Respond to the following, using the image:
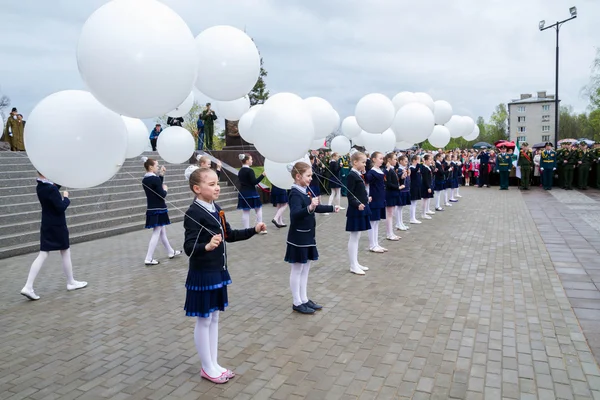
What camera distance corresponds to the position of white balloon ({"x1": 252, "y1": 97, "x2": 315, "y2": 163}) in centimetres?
528

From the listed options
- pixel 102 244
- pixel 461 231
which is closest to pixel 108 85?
pixel 102 244

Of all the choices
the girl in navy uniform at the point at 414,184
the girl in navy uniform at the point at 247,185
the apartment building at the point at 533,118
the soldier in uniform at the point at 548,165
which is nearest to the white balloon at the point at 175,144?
the girl in navy uniform at the point at 247,185

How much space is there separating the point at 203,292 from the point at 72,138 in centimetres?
173

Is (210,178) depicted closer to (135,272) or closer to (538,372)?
(538,372)

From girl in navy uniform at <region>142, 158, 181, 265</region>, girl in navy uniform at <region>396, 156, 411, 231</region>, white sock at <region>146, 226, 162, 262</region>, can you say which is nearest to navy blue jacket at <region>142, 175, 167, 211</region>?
girl in navy uniform at <region>142, 158, 181, 265</region>

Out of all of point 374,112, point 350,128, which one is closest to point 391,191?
point 374,112

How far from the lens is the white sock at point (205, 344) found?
3734mm

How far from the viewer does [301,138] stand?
5.34 metres

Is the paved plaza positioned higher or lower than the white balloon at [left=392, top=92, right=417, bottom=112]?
lower

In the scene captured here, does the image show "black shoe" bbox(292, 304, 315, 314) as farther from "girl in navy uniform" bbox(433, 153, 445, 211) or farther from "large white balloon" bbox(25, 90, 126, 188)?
"girl in navy uniform" bbox(433, 153, 445, 211)

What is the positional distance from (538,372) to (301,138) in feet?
11.3

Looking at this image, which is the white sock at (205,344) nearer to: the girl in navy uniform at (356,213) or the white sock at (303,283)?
the white sock at (303,283)

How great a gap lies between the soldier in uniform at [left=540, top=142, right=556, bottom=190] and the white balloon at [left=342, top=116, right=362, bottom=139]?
35.5 ft

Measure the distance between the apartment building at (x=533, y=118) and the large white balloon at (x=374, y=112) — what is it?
8389 centimetres
